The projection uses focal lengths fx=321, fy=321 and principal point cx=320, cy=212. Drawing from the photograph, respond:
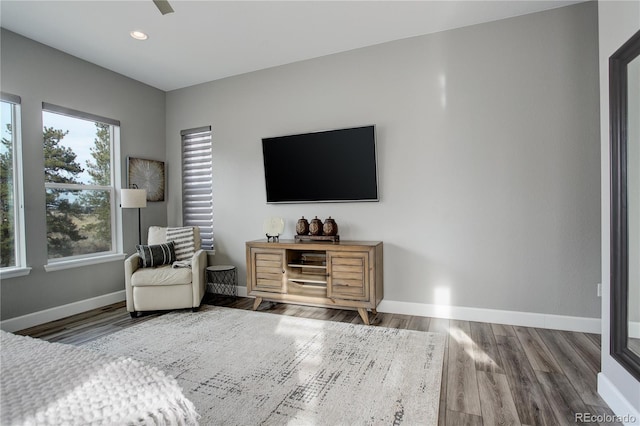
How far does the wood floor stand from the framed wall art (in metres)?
1.63

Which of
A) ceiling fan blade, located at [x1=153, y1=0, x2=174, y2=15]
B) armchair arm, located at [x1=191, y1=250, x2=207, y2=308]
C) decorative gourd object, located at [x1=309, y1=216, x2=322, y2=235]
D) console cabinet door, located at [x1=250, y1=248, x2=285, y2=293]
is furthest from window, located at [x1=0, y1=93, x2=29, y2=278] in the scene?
decorative gourd object, located at [x1=309, y1=216, x2=322, y2=235]

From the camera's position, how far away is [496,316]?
3.00 m

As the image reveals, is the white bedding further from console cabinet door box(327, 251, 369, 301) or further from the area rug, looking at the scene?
console cabinet door box(327, 251, 369, 301)

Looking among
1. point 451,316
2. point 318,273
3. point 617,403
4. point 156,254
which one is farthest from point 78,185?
point 617,403

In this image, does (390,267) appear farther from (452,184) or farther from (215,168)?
(215,168)

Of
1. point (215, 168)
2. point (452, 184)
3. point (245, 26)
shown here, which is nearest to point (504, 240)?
point (452, 184)

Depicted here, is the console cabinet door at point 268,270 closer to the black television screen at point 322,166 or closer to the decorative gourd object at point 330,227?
the decorative gourd object at point 330,227

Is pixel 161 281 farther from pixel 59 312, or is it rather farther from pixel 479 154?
pixel 479 154

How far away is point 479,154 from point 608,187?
1.29 metres

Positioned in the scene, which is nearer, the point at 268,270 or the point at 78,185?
the point at 268,270

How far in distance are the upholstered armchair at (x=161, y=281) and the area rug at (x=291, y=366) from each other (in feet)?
0.63

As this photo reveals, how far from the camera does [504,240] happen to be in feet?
9.77

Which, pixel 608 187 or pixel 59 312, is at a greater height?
pixel 608 187

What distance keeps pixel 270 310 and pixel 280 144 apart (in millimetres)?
1894
